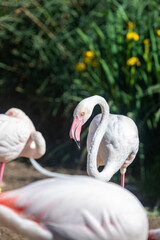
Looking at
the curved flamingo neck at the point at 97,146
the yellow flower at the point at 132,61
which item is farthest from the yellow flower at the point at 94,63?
the curved flamingo neck at the point at 97,146

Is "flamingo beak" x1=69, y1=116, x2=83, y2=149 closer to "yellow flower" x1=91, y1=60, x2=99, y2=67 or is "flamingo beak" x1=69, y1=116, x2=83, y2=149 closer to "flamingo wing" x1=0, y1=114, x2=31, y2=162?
"flamingo wing" x1=0, y1=114, x2=31, y2=162

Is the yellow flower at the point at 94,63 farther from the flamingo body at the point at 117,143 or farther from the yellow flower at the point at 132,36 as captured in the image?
the flamingo body at the point at 117,143

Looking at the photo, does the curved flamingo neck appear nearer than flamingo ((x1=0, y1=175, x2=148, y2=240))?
No

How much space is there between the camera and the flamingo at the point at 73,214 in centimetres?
190

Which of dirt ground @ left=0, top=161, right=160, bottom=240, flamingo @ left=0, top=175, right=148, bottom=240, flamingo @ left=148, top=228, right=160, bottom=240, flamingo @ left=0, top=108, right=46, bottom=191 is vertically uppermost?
flamingo @ left=0, top=108, right=46, bottom=191

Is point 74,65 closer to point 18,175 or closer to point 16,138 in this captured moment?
point 18,175

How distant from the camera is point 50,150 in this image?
23.3 feet

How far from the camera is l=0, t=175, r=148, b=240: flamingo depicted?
1.90 meters

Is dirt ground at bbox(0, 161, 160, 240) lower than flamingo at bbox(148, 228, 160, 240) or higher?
lower

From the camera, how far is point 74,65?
21.0 ft

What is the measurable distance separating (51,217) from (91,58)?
3.89 meters

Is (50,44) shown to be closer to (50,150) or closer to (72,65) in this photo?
(72,65)

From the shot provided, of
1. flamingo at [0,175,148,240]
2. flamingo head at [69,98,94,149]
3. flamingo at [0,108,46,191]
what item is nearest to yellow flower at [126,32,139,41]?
flamingo at [0,108,46,191]

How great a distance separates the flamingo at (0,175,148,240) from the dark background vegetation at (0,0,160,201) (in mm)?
3336
